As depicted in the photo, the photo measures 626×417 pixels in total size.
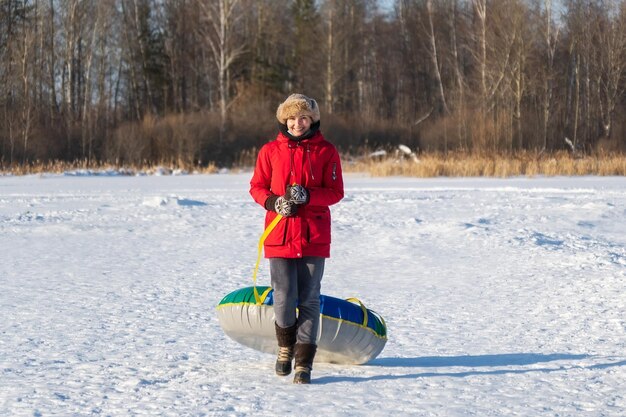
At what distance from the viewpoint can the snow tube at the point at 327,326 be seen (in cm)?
466

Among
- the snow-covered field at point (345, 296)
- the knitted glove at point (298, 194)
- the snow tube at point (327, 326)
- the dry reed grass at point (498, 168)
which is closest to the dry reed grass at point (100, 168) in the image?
the dry reed grass at point (498, 168)

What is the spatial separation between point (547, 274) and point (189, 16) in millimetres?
35282

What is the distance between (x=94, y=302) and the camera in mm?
6730

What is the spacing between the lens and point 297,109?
4332mm

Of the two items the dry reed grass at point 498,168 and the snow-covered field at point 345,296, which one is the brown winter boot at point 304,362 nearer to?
the snow-covered field at point 345,296

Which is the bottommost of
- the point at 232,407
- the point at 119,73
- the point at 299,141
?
the point at 232,407

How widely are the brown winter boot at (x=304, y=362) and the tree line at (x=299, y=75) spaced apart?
24.6 meters

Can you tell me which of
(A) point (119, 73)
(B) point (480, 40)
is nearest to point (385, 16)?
(B) point (480, 40)

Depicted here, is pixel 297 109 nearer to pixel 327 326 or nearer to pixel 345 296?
pixel 327 326

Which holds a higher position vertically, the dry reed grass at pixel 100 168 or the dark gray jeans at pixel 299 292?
the dry reed grass at pixel 100 168

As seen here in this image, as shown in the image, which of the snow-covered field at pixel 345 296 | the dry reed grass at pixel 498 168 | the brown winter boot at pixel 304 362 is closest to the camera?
the snow-covered field at pixel 345 296

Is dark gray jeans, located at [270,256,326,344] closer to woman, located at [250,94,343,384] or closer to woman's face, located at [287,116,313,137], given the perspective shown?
woman, located at [250,94,343,384]

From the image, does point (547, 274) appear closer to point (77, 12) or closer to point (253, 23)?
point (77, 12)

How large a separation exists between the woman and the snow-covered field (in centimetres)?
30
